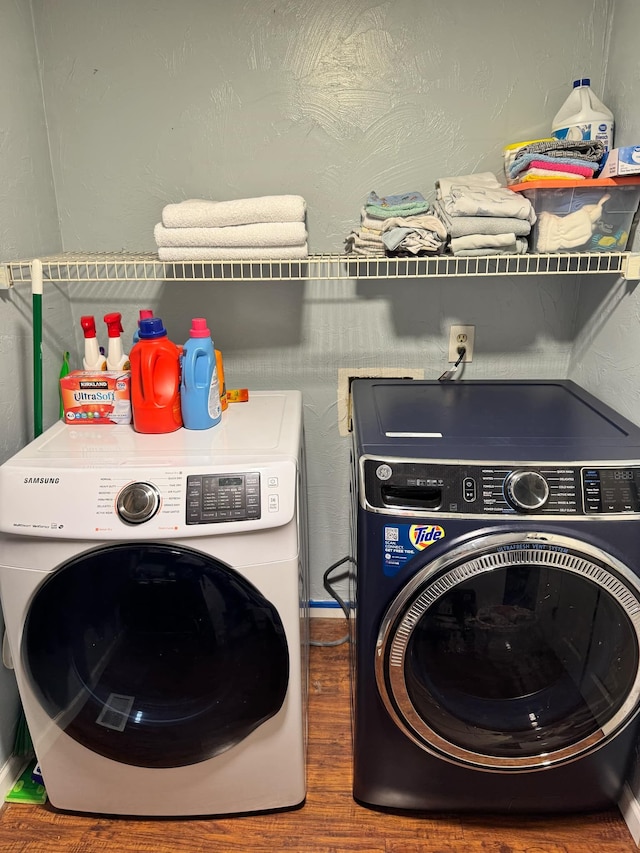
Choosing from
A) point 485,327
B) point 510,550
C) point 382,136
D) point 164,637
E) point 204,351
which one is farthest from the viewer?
point 485,327

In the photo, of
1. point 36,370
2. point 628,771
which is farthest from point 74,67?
point 628,771

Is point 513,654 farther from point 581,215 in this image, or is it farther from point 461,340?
point 581,215

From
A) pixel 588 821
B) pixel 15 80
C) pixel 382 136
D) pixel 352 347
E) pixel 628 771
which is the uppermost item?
pixel 15 80

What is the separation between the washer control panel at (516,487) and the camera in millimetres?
1041

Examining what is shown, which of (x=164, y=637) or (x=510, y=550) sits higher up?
(x=510, y=550)

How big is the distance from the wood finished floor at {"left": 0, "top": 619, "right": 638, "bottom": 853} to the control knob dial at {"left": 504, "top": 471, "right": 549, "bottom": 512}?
837 mm

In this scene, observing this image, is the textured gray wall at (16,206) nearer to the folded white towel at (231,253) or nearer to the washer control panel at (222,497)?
the folded white towel at (231,253)

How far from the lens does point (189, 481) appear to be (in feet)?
3.54

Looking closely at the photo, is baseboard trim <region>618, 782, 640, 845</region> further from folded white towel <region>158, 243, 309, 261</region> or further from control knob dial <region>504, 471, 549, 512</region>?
folded white towel <region>158, 243, 309, 261</region>

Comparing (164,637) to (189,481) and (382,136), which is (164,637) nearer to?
(189,481)

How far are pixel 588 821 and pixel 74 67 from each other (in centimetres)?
231

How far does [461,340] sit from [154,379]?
0.92 metres

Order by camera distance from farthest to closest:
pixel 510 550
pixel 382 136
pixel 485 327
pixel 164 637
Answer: pixel 485 327, pixel 382 136, pixel 164 637, pixel 510 550

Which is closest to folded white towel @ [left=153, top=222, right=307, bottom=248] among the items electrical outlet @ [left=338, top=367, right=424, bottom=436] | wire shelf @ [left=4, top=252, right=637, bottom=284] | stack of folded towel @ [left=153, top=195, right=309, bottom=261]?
stack of folded towel @ [left=153, top=195, right=309, bottom=261]
